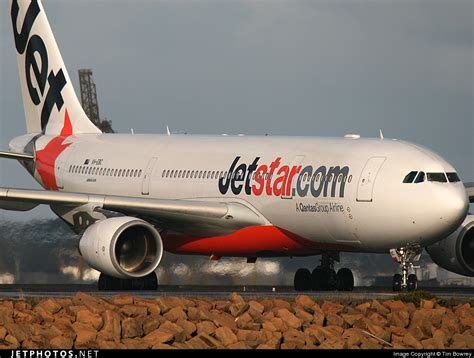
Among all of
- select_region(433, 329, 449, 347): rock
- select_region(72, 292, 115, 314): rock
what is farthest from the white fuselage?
select_region(433, 329, 449, 347): rock

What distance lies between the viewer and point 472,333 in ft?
67.0

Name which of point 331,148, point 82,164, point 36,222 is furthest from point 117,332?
point 36,222

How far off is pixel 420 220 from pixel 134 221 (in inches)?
253

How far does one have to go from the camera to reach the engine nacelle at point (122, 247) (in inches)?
1227

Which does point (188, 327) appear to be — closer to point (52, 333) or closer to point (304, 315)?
point (52, 333)

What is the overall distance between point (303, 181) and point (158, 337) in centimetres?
1367

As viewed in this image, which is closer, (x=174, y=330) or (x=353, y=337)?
(x=174, y=330)

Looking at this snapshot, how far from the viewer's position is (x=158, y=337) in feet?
62.1

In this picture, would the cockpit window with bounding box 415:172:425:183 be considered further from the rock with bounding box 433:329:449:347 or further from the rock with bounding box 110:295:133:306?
the rock with bounding box 433:329:449:347

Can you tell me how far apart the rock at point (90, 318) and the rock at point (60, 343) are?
3.83ft

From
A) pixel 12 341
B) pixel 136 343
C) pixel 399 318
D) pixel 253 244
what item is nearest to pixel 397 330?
pixel 399 318

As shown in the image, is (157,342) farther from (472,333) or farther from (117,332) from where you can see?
(472,333)

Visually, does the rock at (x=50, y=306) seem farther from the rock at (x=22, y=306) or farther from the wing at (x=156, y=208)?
the wing at (x=156, y=208)

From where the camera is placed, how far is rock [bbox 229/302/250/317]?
69.5 feet
